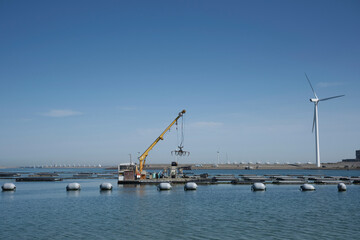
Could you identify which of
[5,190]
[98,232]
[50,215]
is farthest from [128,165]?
[98,232]

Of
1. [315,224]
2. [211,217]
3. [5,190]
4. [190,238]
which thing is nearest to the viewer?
[190,238]

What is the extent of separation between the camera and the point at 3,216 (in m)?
50.4

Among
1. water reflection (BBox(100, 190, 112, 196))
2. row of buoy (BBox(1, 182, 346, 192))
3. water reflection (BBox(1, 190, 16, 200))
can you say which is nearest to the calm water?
water reflection (BBox(1, 190, 16, 200))

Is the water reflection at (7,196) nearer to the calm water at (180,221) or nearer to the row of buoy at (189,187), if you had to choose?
the row of buoy at (189,187)

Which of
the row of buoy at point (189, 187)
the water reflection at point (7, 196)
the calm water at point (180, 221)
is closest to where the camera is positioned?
the calm water at point (180, 221)

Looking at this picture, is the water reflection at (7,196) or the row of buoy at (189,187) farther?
the row of buoy at (189,187)

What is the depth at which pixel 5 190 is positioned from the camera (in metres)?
95.1

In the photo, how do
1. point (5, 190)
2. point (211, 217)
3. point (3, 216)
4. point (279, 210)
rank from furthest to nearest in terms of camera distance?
point (5, 190) < point (279, 210) < point (3, 216) < point (211, 217)

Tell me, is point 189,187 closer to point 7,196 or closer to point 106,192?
point 106,192

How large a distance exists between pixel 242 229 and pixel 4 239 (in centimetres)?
2576

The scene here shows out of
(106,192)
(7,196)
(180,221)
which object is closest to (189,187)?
(106,192)

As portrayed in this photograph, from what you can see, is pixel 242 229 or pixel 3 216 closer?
pixel 242 229

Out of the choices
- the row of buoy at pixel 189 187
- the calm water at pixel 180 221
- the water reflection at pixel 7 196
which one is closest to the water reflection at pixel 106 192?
the row of buoy at pixel 189 187

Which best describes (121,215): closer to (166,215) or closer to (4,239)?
(166,215)
